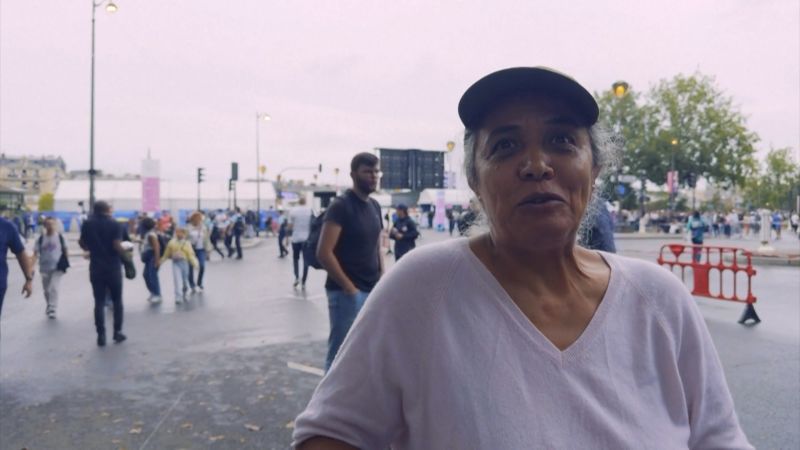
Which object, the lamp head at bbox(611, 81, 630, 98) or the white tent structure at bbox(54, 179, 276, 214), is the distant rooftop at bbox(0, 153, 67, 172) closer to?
the white tent structure at bbox(54, 179, 276, 214)

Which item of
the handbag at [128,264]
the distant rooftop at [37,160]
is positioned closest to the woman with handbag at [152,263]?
the handbag at [128,264]

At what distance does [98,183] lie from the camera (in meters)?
55.0

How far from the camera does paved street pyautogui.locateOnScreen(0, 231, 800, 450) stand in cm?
479

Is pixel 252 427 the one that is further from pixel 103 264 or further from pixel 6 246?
pixel 103 264

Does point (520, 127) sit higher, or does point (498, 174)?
point (520, 127)

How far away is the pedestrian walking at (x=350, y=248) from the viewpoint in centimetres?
499

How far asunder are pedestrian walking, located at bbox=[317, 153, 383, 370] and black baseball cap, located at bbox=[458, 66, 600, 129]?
342cm

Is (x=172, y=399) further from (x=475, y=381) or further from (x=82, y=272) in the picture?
(x=82, y=272)

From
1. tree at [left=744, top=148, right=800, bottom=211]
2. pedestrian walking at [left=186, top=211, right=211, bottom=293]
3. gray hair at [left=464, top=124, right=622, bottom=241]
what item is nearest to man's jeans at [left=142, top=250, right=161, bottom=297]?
pedestrian walking at [left=186, top=211, right=211, bottom=293]

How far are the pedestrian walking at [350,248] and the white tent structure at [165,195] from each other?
4822 cm

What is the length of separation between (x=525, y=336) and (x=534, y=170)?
0.39 meters

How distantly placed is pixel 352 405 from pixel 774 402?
5090mm

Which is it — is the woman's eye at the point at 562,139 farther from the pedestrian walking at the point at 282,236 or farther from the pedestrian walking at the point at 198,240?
the pedestrian walking at the point at 282,236

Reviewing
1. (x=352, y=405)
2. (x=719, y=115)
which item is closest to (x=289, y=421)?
(x=352, y=405)
